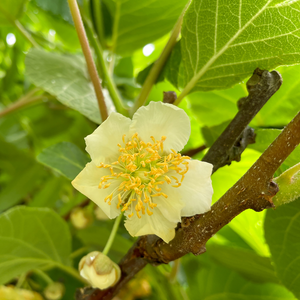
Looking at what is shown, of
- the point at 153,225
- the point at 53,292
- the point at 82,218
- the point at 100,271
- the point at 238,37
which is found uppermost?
the point at 238,37

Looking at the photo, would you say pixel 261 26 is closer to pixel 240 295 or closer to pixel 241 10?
pixel 241 10

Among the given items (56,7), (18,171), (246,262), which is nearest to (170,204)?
(246,262)

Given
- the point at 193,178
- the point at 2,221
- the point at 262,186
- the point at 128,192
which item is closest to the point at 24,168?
the point at 2,221

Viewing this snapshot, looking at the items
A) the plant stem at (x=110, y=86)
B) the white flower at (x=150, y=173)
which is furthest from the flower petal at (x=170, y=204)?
the plant stem at (x=110, y=86)

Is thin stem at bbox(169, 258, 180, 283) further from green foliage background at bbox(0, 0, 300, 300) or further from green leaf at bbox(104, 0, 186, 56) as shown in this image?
green leaf at bbox(104, 0, 186, 56)

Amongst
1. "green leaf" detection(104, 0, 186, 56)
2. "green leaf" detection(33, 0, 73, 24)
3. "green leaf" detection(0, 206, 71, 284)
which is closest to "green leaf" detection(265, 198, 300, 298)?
"green leaf" detection(0, 206, 71, 284)

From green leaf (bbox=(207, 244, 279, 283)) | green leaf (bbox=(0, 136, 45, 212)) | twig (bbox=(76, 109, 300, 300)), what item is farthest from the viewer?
green leaf (bbox=(0, 136, 45, 212))

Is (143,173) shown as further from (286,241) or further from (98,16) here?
(98,16)
